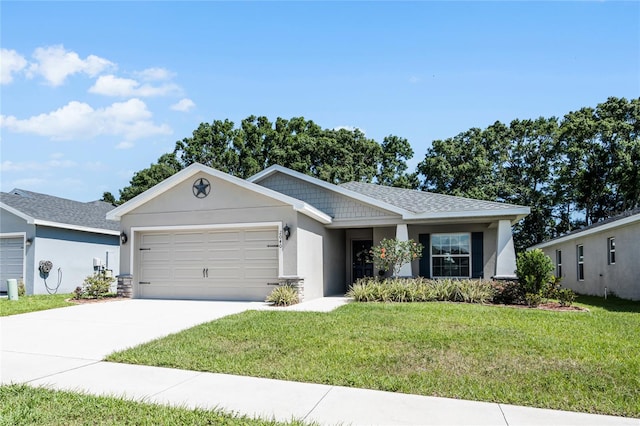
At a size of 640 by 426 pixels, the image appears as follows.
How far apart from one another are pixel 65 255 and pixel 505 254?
16630 millimetres

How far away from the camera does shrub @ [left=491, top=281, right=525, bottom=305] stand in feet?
39.7

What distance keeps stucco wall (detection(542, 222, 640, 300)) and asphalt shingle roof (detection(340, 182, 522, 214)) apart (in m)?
3.51

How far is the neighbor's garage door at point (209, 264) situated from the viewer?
1328 cm

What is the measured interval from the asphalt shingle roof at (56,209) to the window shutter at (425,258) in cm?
1380

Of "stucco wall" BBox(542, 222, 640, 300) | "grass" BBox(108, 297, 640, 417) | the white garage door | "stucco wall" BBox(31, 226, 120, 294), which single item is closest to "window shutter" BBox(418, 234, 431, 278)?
"stucco wall" BBox(542, 222, 640, 300)

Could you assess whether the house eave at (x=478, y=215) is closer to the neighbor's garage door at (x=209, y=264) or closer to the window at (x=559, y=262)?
the neighbor's garage door at (x=209, y=264)

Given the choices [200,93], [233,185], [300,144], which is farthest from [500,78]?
[300,144]

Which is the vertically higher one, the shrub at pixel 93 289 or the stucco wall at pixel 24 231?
the stucco wall at pixel 24 231

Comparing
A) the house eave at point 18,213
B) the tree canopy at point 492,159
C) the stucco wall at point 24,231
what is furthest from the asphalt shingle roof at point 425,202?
the tree canopy at point 492,159

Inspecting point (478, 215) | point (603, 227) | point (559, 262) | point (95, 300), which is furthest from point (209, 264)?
point (559, 262)

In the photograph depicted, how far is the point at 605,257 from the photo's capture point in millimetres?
15328

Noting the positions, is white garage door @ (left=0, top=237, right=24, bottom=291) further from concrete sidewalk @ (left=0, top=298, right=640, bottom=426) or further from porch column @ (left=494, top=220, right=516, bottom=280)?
porch column @ (left=494, top=220, right=516, bottom=280)

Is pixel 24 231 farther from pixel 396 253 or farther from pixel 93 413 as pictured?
pixel 93 413

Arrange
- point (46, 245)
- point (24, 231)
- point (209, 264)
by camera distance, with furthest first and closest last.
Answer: point (46, 245), point (24, 231), point (209, 264)
